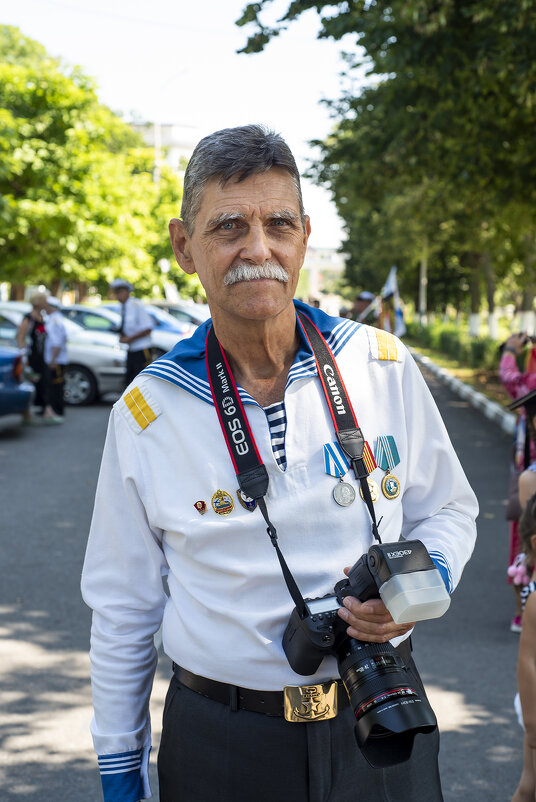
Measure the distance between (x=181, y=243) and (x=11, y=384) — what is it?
409 inches

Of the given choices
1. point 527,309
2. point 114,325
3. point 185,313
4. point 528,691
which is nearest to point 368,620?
point 528,691

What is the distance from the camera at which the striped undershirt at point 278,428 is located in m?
1.91

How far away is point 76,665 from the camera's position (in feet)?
15.9

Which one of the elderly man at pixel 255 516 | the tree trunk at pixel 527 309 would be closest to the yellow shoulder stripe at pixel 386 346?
the elderly man at pixel 255 516

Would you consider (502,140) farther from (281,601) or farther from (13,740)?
(281,601)

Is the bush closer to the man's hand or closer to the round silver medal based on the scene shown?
the round silver medal

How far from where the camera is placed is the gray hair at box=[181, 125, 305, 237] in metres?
A: 1.90

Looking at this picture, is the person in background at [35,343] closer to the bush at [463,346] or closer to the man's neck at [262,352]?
the bush at [463,346]

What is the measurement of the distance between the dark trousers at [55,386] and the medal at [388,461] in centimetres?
1228

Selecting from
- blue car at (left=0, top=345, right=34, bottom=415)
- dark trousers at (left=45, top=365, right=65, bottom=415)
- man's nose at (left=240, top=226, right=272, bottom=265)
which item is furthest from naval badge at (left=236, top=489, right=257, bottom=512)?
dark trousers at (left=45, top=365, right=65, bottom=415)

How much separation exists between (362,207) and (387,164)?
5753 millimetres

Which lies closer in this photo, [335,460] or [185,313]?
[335,460]

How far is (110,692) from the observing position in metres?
2.00

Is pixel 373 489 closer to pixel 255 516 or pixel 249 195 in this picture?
pixel 255 516
